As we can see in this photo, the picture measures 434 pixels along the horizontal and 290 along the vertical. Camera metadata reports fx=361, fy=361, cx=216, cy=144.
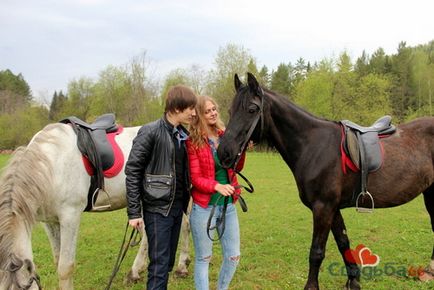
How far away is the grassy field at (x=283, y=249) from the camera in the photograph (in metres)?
4.39

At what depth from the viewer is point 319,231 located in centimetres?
362

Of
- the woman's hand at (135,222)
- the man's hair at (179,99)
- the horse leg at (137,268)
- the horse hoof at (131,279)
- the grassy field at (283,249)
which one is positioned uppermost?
the man's hair at (179,99)

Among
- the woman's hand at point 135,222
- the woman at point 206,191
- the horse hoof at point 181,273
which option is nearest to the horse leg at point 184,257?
the horse hoof at point 181,273

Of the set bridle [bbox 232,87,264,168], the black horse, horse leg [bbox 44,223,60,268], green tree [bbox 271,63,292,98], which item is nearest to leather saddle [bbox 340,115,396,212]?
the black horse

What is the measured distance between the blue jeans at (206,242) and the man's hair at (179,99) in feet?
2.62

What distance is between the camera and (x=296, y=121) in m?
3.77

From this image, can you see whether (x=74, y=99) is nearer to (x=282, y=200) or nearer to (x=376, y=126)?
(x=282, y=200)

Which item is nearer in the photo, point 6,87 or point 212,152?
point 212,152

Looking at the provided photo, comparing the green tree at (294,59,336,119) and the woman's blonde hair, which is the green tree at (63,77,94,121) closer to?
the green tree at (294,59,336,119)

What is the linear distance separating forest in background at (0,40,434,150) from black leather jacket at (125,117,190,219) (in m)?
24.3

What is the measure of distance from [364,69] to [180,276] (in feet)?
126

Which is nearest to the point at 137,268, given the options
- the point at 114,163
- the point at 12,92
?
the point at 114,163

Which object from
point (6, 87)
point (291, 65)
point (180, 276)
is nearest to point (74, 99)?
point (6, 87)

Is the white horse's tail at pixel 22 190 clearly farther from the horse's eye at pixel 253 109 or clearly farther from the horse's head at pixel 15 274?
the horse's eye at pixel 253 109
